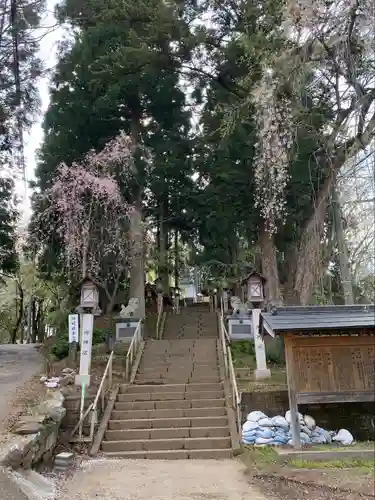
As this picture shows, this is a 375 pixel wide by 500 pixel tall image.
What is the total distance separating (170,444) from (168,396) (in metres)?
1.90

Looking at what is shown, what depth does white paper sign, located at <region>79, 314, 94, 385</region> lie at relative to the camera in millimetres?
10383

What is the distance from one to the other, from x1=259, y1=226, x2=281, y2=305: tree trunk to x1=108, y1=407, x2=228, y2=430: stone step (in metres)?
5.44

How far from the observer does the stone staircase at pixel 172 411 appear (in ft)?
26.2

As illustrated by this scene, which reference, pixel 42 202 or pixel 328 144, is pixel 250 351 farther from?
pixel 42 202

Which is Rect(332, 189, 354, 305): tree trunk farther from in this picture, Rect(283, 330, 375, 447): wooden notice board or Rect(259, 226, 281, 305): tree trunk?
Rect(259, 226, 281, 305): tree trunk

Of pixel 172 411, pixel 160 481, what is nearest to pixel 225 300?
pixel 172 411

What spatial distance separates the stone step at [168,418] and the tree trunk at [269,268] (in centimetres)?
544

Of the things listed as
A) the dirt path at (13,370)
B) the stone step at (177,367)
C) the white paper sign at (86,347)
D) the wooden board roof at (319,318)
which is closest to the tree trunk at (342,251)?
the wooden board roof at (319,318)

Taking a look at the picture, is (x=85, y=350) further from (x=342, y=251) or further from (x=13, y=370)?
(x=342, y=251)

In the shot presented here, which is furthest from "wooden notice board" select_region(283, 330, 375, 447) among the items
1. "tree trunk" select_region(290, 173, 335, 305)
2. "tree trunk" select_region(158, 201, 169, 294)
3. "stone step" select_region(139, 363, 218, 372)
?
"tree trunk" select_region(158, 201, 169, 294)

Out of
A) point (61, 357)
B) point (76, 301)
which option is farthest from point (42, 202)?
point (61, 357)

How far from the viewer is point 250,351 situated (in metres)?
13.8

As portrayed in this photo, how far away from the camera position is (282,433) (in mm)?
7945

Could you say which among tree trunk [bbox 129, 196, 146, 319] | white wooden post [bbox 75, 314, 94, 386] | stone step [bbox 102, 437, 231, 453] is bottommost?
stone step [bbox 102, 437, 231, 453]
